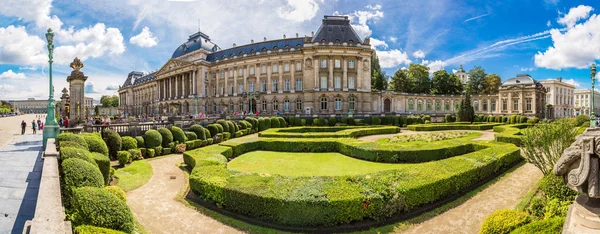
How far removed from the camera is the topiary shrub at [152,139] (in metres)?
19.6

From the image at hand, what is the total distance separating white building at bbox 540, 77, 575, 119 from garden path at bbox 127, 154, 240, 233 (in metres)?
98.1

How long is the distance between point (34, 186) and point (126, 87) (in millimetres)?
106370

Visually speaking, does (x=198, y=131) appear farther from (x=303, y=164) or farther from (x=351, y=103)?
(x=351, y=103)

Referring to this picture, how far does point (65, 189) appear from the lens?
21.3 feet

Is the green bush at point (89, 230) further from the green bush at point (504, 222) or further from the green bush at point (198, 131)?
the green bush at point (198, 131)

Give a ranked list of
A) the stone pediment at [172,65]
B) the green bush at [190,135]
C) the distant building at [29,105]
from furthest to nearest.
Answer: the distant building at [29,105]
the stone pediment at [172,65]
the green bush at [190,135]

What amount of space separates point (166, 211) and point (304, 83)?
43196 millimetres

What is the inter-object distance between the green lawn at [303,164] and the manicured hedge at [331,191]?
3.44 m

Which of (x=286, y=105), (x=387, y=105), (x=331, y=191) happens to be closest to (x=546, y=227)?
(x=331, y=191)

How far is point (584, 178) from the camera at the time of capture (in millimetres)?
3160

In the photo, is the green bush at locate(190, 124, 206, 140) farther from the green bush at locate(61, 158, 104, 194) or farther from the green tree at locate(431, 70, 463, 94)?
the green tree at locate(431, 70, 463, 94)

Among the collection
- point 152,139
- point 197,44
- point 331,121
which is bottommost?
point 152,139

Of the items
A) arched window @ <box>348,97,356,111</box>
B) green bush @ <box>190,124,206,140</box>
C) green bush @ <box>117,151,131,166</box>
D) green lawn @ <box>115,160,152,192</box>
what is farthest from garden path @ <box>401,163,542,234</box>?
arched window @ <box>348,97,356,111</box>

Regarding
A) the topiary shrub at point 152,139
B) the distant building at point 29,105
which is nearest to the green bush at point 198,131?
the topiary shrub at point 152,139
